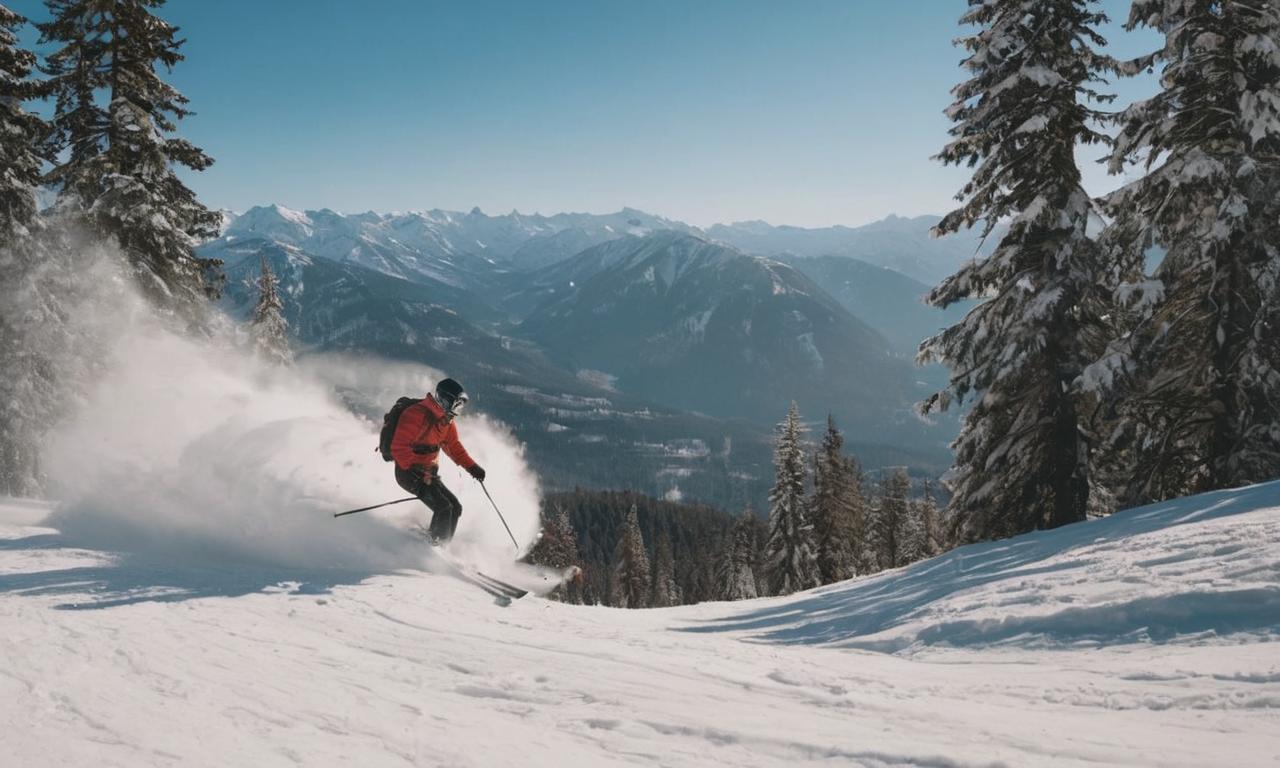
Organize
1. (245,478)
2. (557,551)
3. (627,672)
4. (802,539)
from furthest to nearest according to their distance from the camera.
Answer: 1. (557,551)
2. (802,539)
3. (245,478)
4. (627,672)

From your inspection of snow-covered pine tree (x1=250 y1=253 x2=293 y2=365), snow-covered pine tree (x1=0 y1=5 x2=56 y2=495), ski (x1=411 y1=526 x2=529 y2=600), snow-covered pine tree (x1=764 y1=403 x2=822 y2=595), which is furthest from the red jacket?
snow-covered pine tree (x1=764 y1=403 x2=822 y2=595)

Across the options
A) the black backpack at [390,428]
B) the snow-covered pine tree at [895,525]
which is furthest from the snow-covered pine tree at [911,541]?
the black backpack at [390,428]

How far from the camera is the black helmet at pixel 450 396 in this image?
28.4 ft

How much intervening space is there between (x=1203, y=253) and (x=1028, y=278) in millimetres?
2687

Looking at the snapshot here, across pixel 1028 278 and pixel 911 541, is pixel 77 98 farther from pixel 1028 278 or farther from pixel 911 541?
pixel 911 541

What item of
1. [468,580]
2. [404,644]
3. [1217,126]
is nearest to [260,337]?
[468,580]

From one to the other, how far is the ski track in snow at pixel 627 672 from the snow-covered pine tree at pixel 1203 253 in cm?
495

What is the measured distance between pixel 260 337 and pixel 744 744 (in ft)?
104

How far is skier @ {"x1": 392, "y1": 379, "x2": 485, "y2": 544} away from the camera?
859 cm

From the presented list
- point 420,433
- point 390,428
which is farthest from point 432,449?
point 390,428

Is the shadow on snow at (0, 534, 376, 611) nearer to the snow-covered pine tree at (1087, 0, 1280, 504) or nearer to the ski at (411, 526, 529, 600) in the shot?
the ski at (411, 526, 529, 600)

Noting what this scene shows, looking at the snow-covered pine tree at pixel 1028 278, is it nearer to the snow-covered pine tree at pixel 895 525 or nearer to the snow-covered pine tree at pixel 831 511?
the snow-covered pine tree at pixel 831 511

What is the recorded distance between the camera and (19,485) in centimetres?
1836

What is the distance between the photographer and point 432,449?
341 inches
